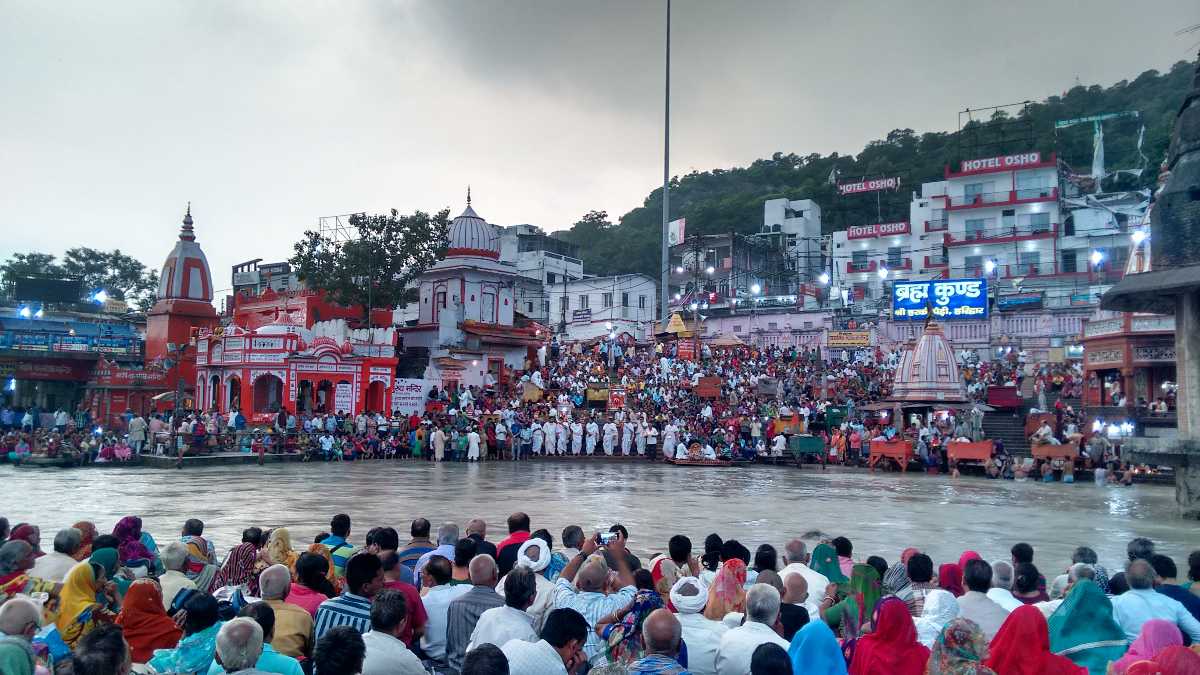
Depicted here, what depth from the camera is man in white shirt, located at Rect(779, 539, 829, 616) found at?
621cm

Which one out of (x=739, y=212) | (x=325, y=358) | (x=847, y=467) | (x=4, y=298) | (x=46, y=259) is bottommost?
(x=847, y=467)

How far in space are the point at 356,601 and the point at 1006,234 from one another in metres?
62.1

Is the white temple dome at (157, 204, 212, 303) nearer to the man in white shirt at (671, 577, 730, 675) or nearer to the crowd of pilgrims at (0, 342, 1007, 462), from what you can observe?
the crowd of pilgrims at (0, 342, 1007, 462)

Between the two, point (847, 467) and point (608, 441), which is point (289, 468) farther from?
point (847, 467)

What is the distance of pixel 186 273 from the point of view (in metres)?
42.1

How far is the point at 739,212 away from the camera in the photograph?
3201 inches

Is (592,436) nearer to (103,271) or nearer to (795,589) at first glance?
(795,589)

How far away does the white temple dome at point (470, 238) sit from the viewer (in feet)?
144

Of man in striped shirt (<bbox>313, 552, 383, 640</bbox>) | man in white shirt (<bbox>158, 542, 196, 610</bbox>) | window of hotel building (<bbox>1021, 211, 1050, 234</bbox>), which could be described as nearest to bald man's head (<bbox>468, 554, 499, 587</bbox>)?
man in striped shirt (<bbox>313, 552, 383, 640</bbox>)

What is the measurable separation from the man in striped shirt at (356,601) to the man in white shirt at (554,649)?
52.5 inches

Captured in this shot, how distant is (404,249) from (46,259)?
35.7 meters

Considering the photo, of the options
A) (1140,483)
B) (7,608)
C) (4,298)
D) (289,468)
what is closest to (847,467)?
(1140,483)

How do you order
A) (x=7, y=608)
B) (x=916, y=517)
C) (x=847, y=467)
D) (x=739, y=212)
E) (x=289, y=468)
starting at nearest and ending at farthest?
(x=7, y=608) < (x=916, y=517) < (x=289, y=468) < (x=847, y=467) < (x=739, y=212)

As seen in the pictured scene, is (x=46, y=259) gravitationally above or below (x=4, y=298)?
above
